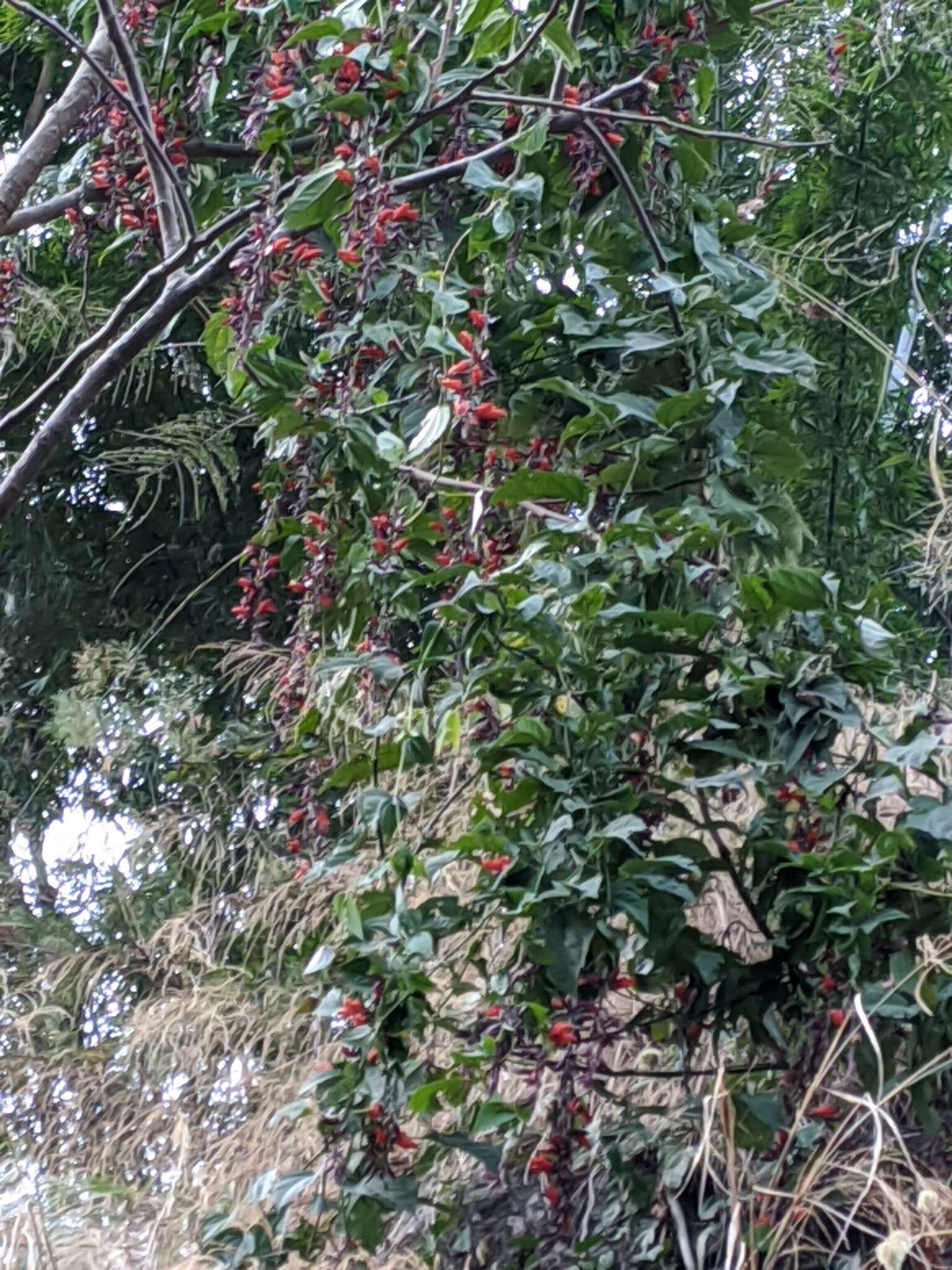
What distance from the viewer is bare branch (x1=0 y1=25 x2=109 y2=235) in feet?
5.64

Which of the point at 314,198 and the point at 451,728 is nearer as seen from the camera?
the point at 451,728

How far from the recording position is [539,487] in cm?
129

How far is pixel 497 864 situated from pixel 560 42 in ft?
2.32

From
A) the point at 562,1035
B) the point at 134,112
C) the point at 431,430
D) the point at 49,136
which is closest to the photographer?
the point at 562,1035

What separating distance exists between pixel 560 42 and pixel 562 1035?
2.73 feet

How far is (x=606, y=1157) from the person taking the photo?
137cm

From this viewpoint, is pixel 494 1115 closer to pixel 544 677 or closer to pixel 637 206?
pixel 544 677

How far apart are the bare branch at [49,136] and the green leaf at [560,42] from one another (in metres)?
→ 0.61

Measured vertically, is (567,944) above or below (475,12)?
below

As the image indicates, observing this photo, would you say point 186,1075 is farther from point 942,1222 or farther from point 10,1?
point 10,1

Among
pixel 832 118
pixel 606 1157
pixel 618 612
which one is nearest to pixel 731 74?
pixel 832 118

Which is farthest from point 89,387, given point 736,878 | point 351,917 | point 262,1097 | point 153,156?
point 262,1097

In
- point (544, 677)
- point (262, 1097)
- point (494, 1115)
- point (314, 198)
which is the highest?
point (314, 198)

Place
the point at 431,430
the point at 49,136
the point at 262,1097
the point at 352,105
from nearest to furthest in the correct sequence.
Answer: the point at 431,430 < the point at 352,105 < the point at 49,136 < the point at 262,1097
